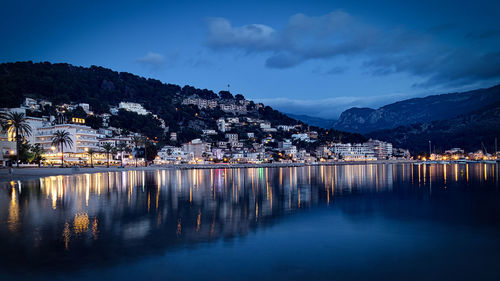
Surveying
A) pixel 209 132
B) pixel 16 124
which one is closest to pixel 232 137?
pixel 209 132

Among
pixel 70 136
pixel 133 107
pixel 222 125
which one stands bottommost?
pixel 70 136

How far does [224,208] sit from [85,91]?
538 feet

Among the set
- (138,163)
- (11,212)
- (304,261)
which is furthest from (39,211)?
(138,163)

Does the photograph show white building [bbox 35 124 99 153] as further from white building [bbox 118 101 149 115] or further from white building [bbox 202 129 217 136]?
white building [bbox 202 129 217 136]

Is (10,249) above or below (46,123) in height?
below

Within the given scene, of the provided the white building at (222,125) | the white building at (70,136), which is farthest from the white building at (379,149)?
the white building at (70,136)

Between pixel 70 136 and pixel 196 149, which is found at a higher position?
pixel 70 136

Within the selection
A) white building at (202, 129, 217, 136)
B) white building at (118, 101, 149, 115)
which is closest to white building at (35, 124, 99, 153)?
white building at (118, 101, 149, 115)

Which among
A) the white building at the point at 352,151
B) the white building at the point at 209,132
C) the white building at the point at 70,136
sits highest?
the white building at the point at 209,132

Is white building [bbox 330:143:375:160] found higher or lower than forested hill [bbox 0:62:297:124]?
lower

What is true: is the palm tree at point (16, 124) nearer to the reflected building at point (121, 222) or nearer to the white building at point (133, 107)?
the reflected building at point (121, 222)

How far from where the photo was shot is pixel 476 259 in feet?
33.5

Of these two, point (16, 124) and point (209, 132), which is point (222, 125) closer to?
point (209, 132)

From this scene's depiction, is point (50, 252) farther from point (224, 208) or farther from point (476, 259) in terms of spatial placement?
point (476, 259)
